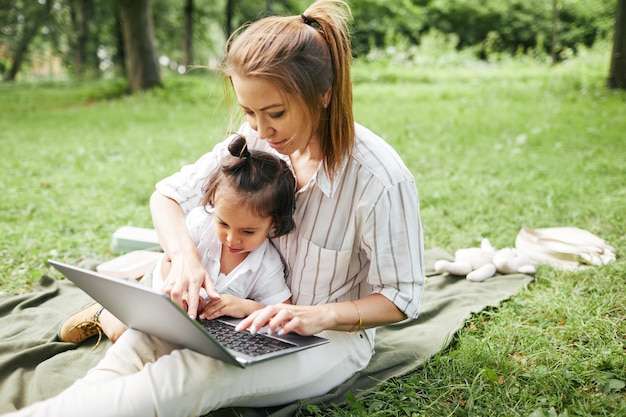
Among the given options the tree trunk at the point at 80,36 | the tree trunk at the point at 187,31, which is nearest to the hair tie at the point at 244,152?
the tree trunk at the point at 187,31

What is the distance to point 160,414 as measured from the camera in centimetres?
188

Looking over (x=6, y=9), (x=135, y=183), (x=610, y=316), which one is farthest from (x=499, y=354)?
(x=6, y=9)

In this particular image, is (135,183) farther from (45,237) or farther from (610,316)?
(610,316)

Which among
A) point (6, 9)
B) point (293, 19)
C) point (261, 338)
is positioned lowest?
point (261, 338)

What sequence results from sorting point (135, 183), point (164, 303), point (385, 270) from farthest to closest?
point (135, 183)
point (385, 270)
point (164, 303)

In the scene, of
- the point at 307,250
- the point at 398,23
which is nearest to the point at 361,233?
the point at 307,250

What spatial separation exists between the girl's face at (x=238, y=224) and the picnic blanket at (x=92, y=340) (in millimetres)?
634

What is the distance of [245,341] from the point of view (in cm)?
204

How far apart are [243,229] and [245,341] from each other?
1.61 feet

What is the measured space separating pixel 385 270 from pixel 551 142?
18.4 ft

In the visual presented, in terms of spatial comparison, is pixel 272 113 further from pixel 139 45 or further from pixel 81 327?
pixel 139 45

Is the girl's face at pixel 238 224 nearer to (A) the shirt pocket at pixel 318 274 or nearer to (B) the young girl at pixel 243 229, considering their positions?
(B) the young girl at pixel 243 229

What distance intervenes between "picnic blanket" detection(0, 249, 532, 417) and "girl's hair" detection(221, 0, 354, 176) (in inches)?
37.7

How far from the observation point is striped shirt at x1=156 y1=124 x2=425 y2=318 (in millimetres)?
2197
